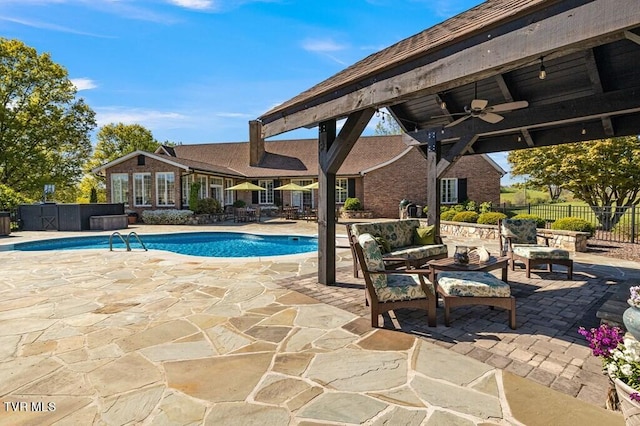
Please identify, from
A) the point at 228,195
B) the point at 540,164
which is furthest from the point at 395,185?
the point at 228,195

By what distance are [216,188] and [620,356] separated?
21.6m

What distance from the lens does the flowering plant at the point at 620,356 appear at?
1.93 metres

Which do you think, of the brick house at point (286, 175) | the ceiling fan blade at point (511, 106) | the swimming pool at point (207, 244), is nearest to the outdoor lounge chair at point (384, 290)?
the ceiling fan blade at point (511, 106)

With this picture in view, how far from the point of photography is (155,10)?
8219 mm

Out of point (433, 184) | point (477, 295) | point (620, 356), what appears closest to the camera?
point (620, 356)

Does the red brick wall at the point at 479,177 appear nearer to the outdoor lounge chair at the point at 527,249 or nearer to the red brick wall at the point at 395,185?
the red brick wall at the point at 395,185

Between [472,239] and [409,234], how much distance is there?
225 inches

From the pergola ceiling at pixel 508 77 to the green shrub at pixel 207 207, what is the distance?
12.9 metres

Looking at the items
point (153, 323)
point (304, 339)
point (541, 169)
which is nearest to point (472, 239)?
point (541, 169)

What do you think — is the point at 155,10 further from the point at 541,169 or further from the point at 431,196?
the point at 541,169

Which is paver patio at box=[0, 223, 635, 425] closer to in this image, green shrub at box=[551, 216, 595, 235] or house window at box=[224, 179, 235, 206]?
green shrub at box=[551, 216, 595, 235]

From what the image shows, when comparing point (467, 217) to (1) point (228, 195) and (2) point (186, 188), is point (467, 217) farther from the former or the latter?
(1) point (228, 195)

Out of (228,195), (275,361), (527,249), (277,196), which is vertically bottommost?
(275,361)

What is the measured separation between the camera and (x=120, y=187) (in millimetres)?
19188
